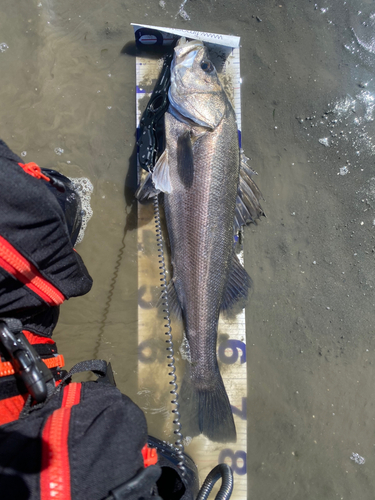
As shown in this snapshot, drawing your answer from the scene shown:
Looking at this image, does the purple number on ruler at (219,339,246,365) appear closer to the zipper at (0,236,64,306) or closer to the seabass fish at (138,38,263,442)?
the seabass fish at (138,38,263,442)

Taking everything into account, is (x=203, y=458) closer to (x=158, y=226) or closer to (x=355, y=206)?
(x=158, y=226)

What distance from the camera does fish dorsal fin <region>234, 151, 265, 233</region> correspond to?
7.91 feet

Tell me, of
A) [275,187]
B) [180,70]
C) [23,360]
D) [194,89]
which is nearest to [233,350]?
[275,187]

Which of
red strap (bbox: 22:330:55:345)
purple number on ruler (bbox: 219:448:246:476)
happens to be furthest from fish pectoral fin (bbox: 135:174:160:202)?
purple number on ruler (bbox: 219:448:246:476)

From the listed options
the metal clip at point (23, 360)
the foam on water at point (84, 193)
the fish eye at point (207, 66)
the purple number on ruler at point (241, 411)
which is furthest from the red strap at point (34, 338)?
the fish eye at point (207, 66)

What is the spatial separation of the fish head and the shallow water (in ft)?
1.50

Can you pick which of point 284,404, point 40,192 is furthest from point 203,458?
point 40,192

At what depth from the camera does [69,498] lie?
0.92 m

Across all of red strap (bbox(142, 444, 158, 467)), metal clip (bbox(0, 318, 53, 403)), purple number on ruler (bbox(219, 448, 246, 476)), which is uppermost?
metal clip (bbox(0, 318, 53, 403))

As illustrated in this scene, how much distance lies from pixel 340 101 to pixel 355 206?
3.18 feet

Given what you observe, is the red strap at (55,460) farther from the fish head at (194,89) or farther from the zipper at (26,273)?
the fish head at (194,89)

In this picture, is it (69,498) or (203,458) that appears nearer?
(69,498)

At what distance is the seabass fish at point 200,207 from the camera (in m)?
2.26

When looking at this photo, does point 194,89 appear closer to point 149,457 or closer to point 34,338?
point 34,338
